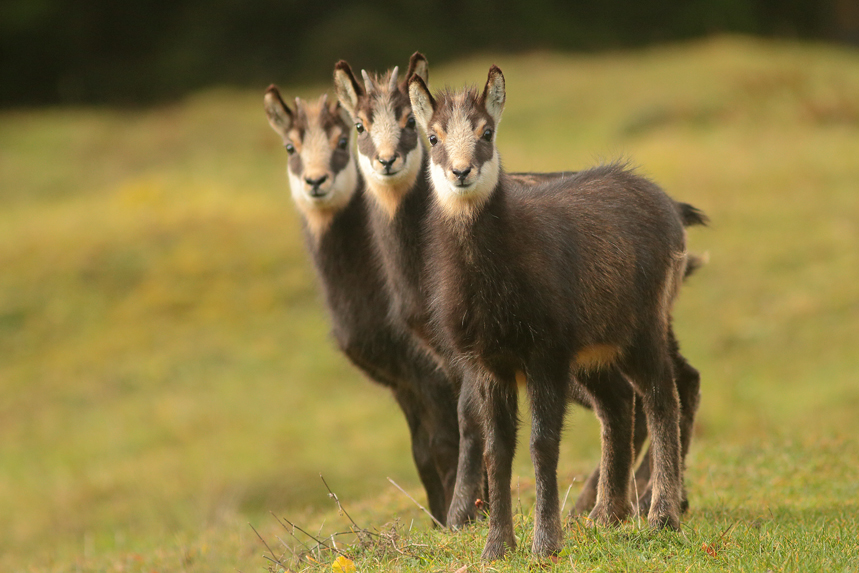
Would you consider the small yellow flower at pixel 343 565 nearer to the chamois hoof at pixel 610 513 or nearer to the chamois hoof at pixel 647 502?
the chamois hoof at pixel 610 513

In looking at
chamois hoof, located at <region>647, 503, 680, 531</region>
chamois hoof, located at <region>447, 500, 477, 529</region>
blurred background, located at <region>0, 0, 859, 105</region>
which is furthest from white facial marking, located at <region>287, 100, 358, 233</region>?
blurred background, located at <region>0, 0, 859, 105</region>

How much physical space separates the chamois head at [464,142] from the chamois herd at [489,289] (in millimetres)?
11

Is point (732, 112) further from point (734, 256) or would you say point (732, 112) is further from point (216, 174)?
point (216, 174)

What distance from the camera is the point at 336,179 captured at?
766 centimetres

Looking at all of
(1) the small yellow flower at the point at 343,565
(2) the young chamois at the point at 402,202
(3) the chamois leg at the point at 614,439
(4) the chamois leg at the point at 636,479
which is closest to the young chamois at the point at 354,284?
(2) the young chamois at the point at 402,202

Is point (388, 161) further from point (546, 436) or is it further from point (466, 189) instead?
point (546, 436)

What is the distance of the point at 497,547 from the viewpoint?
5410 mm

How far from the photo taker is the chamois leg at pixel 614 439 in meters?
6.34

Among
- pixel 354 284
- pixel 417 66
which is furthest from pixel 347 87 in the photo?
pixel 354 284

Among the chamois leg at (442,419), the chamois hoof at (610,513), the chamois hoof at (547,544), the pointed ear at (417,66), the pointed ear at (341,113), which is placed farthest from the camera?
the pointed ear at (341,113)

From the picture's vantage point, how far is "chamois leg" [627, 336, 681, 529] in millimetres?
6078

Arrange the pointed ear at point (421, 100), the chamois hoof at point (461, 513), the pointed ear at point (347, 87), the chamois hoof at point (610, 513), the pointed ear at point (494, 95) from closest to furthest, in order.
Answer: the pointed ear at point (494, 95) → the pointed ear at point (421, 100) → the chamois hoof at point (610, 513) → the chamois hoof at point (461, 513) → the pointed ear at point (347, 87)

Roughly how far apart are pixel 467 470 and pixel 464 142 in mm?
2424

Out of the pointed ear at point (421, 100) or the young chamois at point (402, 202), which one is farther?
the young chamois at point (402, 202)
